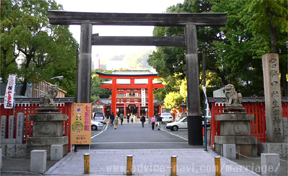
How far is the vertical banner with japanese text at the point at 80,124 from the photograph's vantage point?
10594mm

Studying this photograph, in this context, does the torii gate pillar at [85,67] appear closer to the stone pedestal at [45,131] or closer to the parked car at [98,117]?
the stone pedestal at [45,131]

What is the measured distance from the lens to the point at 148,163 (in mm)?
8781

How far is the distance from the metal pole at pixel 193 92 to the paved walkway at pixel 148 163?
1.16 meters

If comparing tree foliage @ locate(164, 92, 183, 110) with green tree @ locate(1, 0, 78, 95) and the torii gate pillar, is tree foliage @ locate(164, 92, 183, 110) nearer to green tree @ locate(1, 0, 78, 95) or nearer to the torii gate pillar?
green tree @ locate(1, 0, 78, 95)

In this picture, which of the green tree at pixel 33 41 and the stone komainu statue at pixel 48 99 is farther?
the green tree at pixel 33 41

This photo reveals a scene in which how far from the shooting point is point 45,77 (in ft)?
79.3

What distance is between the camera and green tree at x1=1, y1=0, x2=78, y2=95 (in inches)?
866

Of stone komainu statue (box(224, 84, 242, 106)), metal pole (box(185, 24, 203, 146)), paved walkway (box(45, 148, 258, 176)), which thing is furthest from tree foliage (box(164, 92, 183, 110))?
stone komainu statue (box(224, 84, 242, 106))

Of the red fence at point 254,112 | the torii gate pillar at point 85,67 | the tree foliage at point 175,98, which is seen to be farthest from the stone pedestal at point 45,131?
the tree foliage at point 175,98

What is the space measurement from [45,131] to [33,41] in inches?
600

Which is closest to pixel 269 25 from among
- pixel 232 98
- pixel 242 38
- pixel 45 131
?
pixel 242 38

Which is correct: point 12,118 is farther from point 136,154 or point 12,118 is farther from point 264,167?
point 264,167

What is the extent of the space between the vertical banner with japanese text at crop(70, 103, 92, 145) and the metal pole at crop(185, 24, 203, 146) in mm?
4761

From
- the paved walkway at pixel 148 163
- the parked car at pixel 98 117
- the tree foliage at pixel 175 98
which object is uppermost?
the tree foliage at pixel 175 98
